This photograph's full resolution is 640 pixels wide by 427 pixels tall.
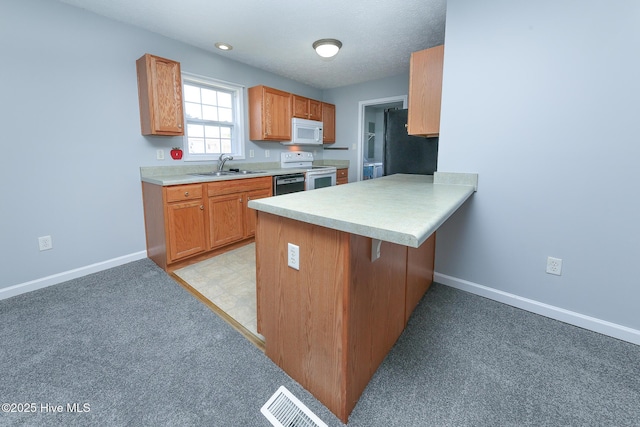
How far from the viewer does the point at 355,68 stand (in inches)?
158

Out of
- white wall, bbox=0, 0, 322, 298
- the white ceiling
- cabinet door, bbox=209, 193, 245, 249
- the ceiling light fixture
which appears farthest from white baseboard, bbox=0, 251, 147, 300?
the ceiling light fixture

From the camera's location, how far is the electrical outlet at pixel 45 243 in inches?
91.0

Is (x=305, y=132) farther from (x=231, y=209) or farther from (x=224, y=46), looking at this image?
(x=231, y=209)

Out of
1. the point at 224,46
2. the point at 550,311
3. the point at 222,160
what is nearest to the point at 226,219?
the point at 222,160

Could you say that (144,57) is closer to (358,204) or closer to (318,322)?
(358,204)

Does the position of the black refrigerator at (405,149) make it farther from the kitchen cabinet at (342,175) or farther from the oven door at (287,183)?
the kitchen cabinet at (342,175)

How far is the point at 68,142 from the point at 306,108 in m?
3.14

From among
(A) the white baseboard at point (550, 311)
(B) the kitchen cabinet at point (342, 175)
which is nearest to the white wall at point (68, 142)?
(B) the kitchen cabinet at point (342, 175)

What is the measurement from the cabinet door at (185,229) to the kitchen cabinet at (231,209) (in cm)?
12

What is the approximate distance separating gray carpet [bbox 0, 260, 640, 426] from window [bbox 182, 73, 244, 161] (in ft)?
6.95

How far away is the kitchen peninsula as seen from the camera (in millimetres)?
1071

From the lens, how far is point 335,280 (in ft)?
A: 3.65

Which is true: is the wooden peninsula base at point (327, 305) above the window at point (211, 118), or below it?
below

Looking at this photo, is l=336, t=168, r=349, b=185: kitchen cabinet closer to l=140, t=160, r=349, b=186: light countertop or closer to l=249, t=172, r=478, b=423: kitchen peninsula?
l=140, t=160, r=349, b=186: light countertop
